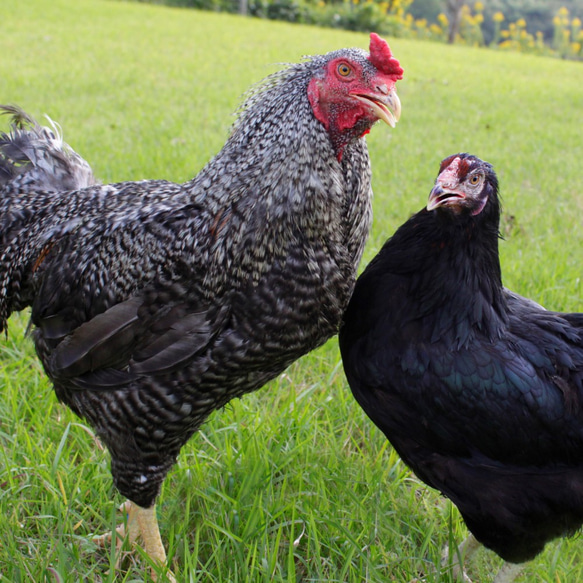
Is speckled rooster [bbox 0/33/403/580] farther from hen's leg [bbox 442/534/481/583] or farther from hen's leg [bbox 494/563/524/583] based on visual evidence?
hen's leg [bbox 494/563/524/583]

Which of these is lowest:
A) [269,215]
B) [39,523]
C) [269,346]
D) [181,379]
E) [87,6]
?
[39,523]

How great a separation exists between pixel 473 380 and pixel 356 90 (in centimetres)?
109

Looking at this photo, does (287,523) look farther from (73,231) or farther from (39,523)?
(73,231)

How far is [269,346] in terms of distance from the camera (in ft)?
6.51

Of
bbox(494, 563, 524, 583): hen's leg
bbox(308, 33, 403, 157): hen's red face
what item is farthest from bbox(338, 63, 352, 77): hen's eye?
bbox(494, 563, 524, 583): hen's leg

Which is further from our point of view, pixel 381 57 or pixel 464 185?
pixel 464 185

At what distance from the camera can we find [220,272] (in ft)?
6.55

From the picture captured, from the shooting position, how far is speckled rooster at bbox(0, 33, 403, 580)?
1.96 m

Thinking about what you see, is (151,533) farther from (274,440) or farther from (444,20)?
(444,20)

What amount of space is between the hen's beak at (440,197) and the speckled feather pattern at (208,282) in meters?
0.27

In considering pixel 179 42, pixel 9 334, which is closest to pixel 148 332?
pixel 9 334

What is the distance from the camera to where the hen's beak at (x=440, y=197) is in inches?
78.6

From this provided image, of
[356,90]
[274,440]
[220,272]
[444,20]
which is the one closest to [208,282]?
[220,272]

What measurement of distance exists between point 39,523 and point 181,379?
3.20 ft
